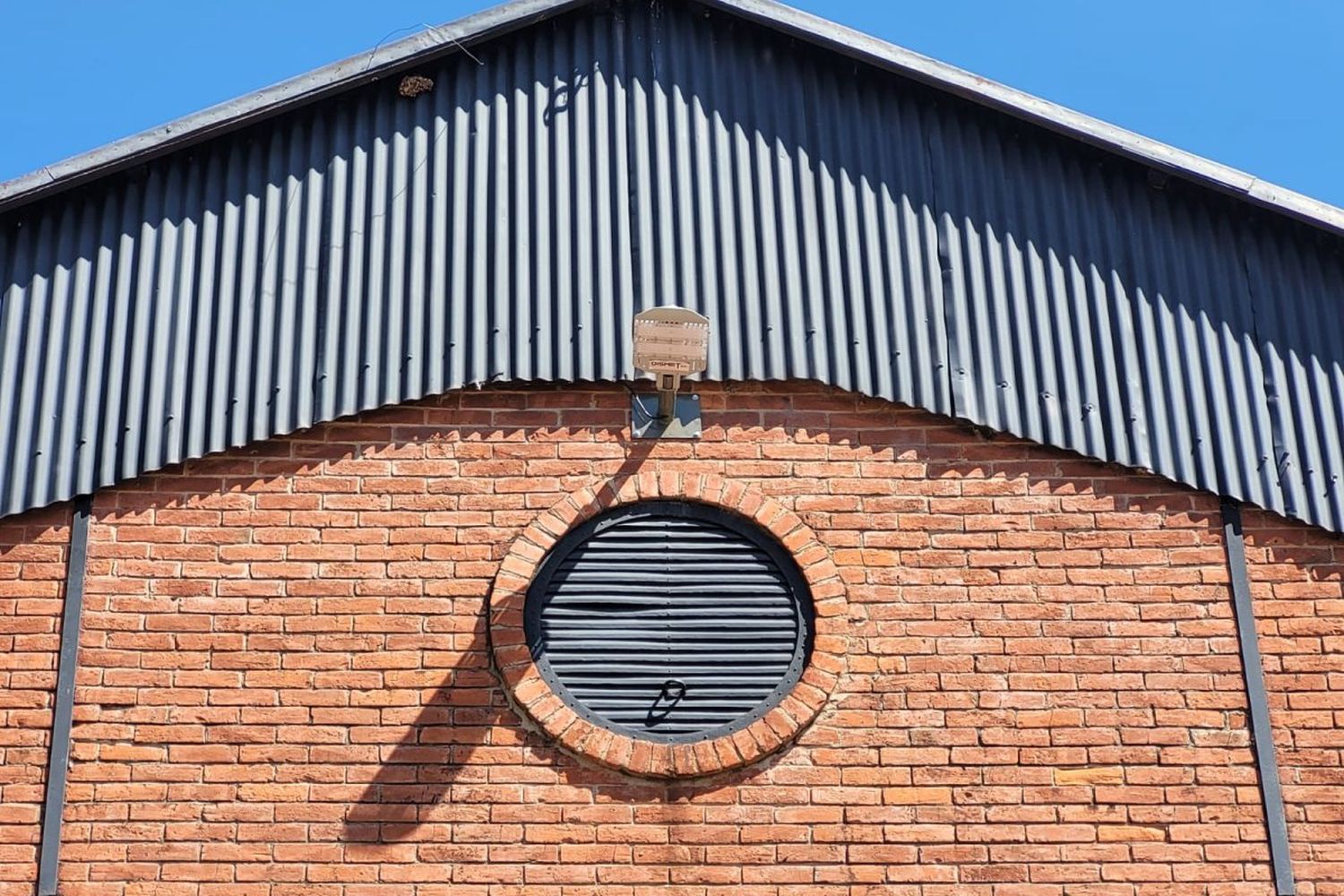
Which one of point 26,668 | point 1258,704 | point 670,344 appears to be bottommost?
point 1258,704

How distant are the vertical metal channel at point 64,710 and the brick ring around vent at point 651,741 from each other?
78.8 inches

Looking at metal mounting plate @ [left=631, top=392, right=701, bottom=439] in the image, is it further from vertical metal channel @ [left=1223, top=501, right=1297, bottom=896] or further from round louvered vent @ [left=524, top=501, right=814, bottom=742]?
vertical metal channel @ [left=1223, top=501, right=1297, bottom=896]

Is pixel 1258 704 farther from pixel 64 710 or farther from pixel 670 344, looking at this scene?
pixel 64 710

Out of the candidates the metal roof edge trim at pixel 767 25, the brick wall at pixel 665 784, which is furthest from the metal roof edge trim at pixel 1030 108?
the brick wall at pixel 665 784

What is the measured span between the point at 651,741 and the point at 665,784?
0.73 ft

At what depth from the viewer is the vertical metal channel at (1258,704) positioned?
27.3 feet

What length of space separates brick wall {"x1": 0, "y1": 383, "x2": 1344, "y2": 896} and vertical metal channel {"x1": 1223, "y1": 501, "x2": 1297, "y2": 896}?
60mm

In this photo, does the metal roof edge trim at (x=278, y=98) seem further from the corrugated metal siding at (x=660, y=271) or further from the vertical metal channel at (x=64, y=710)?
the vertical metal channel at (x=64, y=710)

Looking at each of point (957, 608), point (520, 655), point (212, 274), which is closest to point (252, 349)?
point (212, 274)

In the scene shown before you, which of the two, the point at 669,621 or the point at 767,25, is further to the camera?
the point at 767,25

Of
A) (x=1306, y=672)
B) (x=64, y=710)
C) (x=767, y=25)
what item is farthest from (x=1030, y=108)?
(x=64, y=710)

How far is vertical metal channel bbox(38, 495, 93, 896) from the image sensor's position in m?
8.16

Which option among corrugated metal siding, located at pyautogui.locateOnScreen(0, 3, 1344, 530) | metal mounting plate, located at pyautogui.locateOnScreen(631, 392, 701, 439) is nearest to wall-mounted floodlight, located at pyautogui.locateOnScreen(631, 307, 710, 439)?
metal mounting plate, located at pyautogui.locateOnScreen(631, 392, 701, 439)

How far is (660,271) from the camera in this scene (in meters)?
9.57
